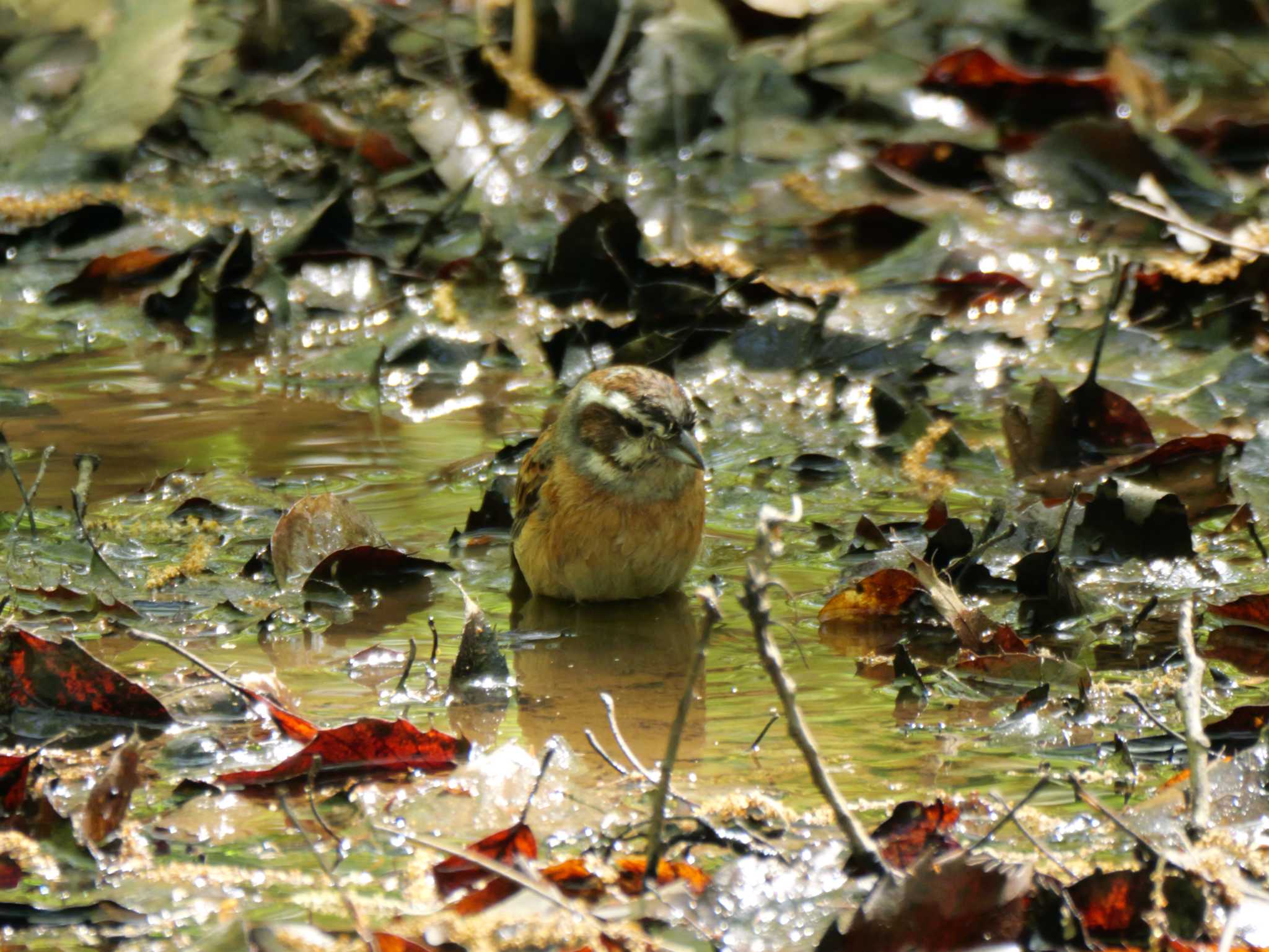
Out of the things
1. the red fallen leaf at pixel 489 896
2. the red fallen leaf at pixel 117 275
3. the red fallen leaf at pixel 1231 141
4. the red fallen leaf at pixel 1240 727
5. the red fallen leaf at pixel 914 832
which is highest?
the red fallen leaf at pixel 489 896

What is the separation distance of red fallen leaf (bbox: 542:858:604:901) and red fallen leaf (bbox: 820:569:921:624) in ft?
6.89

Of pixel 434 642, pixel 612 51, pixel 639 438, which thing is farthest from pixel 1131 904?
pixel 612 51

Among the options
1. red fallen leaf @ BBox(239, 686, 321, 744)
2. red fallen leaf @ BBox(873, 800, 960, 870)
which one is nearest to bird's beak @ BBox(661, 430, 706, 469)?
red fallen leaf @ BBox(239, 686, 321, 744)

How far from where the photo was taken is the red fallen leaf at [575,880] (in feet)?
11.5

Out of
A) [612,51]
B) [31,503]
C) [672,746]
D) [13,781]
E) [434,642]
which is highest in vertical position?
[672,746]

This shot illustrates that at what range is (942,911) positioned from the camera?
3.20 metres

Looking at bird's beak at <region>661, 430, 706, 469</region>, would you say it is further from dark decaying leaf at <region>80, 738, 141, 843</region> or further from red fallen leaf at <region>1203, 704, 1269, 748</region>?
dark decaying leaf at <region>80, 738, 141, 843</region>

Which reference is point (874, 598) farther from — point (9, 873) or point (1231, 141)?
point (1231, 141)

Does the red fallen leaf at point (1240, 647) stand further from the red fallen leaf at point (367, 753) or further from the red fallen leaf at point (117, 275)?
the red fallen leaf at point (117, 275)

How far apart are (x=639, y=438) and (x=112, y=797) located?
2.53m

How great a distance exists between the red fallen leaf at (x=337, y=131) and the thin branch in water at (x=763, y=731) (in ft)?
Answer: 21.2

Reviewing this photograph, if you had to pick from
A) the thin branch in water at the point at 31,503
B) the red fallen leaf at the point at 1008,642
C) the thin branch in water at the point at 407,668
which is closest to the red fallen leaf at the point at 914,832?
the red fallen leaf at the point at 1008,642

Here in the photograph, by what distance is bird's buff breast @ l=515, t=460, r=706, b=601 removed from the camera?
19.0 feet

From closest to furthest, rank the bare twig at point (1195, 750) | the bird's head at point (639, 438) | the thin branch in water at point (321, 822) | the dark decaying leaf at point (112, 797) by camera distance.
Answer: the bare twig at point (1195, 750), the thin branch in water at point (321, 822), the dark decaying leaf at point (112, 797), the bird's head at point (639, 438)
